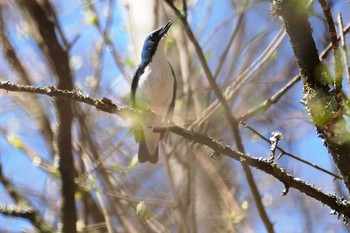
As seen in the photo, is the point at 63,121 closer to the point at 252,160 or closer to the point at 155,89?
the point at 252,160

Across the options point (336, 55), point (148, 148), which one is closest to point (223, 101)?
point (336, 55)

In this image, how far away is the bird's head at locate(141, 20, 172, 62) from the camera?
3629 mm

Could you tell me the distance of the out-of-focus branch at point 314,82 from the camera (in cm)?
129

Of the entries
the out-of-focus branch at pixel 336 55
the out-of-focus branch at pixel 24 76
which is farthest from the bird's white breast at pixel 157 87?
the out-of-focus branch at pixel 336 55

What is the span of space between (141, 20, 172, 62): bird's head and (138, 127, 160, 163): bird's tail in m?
0.51

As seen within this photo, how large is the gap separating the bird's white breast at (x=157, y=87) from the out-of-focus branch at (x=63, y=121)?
95cm

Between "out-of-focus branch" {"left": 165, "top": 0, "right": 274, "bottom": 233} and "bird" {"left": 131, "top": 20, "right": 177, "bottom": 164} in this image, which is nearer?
"out-of-focus branch" {"left": 165, "top": 0, "right": 274, "bottom": 233}

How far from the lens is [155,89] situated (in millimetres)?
3393

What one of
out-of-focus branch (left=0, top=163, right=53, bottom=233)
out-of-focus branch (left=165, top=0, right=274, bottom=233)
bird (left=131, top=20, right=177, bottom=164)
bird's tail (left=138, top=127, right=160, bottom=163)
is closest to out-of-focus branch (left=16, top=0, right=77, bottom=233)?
out-of-focus branch (left=0, top=163, right=53, bottom=233)

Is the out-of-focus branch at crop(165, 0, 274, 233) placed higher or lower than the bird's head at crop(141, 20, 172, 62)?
lower

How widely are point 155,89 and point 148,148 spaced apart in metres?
0.37

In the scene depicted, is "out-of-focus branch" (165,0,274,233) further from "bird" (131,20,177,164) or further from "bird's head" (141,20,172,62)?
"bird's head" (141,20,172,62)

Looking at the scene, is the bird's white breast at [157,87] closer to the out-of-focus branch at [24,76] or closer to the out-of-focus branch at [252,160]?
the out-of-focus branch at [24,76]

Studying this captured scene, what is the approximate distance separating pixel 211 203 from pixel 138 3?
1.67 metres
